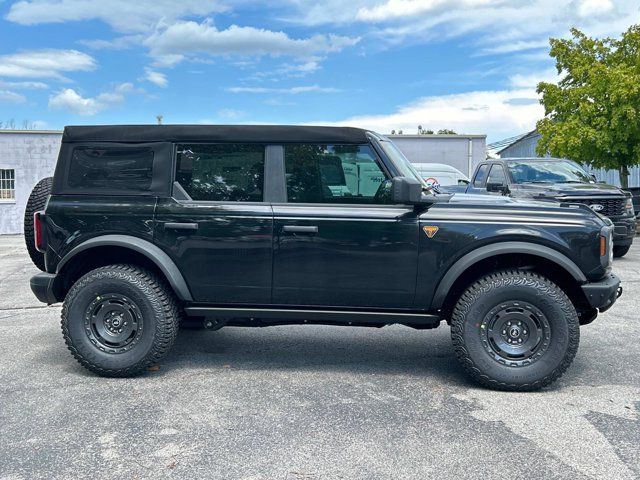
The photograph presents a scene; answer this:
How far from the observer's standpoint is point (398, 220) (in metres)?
4.45

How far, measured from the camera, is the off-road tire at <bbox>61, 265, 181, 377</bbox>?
463 centimetres

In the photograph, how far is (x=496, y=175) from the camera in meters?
11.0

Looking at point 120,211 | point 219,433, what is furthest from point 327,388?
point 120,211

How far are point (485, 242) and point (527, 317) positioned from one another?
606 millimetres

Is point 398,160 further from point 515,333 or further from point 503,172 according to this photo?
point 503,172

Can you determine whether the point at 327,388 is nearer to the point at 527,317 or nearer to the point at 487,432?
the point at 487,432

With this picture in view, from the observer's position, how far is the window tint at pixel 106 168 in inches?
187

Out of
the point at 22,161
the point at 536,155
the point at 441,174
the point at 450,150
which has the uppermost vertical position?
the point at 536,155

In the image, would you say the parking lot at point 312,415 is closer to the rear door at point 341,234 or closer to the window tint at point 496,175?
the rear door at point 341,234

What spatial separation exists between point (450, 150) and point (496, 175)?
50.4 feet

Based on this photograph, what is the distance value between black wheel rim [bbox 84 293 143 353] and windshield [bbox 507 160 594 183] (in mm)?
7836

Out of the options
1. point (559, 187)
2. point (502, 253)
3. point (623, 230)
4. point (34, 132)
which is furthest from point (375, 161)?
point (34, 132)

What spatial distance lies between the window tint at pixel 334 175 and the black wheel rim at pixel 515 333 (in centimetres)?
115

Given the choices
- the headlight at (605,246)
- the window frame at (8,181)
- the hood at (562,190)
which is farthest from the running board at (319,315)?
the window frame at (8,181)
